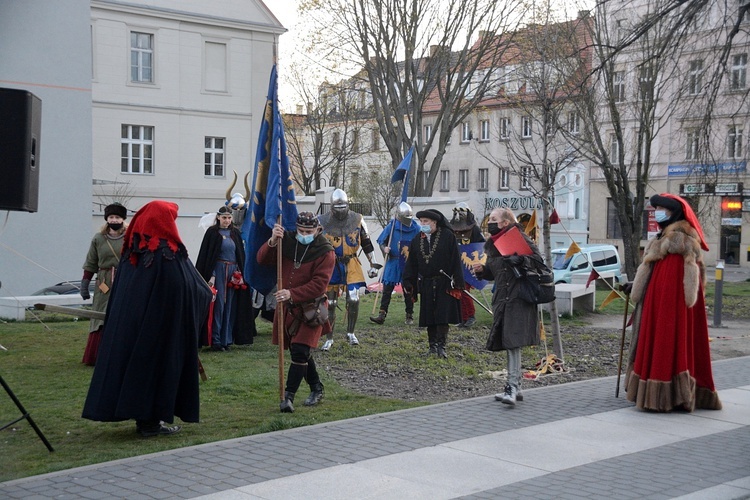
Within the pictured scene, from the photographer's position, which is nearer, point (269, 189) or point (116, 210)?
point (269, 189)

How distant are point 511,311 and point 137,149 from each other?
1123 inches

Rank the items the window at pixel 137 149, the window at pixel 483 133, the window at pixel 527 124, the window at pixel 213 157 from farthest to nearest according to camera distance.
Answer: the window at pixel 483 133 < the window at pixel 213 157 < the window at pixel 137 149 < the window at pixel 527 124

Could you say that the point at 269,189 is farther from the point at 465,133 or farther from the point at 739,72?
the point at 465,133

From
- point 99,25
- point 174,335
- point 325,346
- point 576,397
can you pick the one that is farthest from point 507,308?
point 99,25

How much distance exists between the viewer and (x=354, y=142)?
48.2 meters

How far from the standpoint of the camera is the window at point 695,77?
15039 mm

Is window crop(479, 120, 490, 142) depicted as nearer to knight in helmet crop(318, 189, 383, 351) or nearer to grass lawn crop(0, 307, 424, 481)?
knight in helmet crop(318, 189, 383, 351)

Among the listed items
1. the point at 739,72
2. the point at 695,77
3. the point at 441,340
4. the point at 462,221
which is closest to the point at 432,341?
the point at 441,340

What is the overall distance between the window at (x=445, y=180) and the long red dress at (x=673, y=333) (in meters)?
53.8

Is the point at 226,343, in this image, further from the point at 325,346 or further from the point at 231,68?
the point at 231,68

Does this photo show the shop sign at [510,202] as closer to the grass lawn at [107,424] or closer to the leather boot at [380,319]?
the leather boot at [380,319]

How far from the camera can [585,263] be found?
103 ft

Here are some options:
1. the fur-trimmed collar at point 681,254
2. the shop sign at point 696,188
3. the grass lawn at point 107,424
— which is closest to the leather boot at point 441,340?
the grass lawn at point 107,424

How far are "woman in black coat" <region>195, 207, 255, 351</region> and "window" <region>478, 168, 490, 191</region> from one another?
158ft
